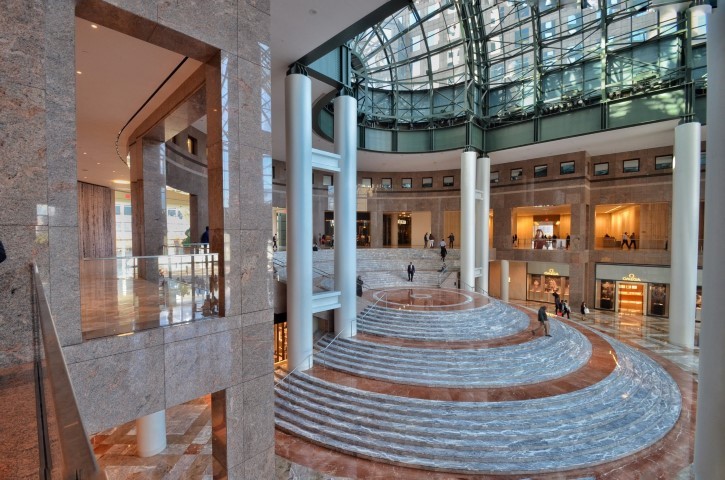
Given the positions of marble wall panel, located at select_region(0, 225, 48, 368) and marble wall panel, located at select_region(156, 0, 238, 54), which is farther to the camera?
marble wall panel, located at select_region(156, 0, 238, 54)

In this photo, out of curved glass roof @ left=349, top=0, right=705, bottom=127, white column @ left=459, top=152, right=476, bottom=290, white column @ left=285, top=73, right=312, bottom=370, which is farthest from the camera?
white column @ left=459, top=152, right=476, bottom=290

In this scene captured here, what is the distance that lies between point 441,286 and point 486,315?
7754mm

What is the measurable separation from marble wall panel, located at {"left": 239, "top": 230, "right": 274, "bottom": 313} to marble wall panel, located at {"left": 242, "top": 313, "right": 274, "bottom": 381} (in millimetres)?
230

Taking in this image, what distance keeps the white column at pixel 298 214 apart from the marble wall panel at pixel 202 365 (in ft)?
18.2

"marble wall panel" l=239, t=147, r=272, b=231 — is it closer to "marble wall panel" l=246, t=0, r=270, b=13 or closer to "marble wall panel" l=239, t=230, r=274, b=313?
"marble wall panel" l=239, t=230, r=274, b=313

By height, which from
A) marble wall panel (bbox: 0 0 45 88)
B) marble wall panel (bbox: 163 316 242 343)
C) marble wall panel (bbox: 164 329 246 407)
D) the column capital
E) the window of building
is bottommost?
marble wall panel (bbox: 164 329 246 407)

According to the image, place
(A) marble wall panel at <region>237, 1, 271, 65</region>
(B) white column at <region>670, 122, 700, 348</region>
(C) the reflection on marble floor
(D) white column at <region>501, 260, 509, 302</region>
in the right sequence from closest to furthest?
(A) marble wall panel at <region>237, 1, 271, 65</region>
(C) the reflection on marble floor
(B) white column at <region>670, 122, 700, 348</region>
(D) white column at <region>501, 260, 509, 302</region>

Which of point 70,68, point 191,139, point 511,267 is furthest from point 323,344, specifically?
point 511,267

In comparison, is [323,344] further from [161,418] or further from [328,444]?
[161,418]

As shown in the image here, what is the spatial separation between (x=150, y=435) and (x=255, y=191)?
7.22m

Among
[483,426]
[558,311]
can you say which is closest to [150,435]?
[483,426]

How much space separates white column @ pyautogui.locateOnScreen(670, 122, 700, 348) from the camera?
53.1ft

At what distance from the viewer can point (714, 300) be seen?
11.0 ft

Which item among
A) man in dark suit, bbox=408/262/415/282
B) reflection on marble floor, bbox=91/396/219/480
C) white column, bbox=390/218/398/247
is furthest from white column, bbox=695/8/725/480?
white column, bbox=390/218/398/247
